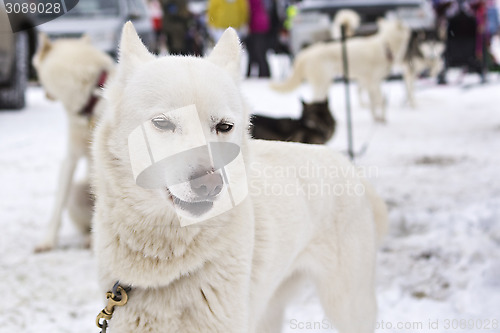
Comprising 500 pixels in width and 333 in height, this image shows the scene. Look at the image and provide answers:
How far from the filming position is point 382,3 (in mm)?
11164

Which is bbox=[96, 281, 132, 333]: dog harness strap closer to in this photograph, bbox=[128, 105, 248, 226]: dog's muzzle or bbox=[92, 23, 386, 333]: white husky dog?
bbox=[92, 23, 386, 333]: white husky dog

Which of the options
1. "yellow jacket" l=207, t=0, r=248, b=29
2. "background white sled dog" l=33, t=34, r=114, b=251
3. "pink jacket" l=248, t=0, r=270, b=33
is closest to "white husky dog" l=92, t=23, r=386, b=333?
"background white sled dog" l=33, t=34, r=114, b=251

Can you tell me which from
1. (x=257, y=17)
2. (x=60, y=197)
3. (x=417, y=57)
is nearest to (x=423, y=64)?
(x=417, y=57)

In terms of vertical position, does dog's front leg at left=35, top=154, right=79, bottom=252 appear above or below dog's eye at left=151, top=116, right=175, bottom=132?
below

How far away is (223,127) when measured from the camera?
4.31ft

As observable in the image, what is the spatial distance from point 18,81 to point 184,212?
8279mm

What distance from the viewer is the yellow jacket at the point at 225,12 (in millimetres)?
5258

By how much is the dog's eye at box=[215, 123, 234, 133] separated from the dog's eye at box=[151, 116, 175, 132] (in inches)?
4.6

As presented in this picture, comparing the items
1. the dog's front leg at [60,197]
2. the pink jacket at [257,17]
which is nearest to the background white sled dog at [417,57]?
the pink jacket at [257,17]

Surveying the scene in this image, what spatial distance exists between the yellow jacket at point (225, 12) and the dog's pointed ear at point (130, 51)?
12.3ft

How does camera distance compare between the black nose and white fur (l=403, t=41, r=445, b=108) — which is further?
white fur (l=403, t=41, r=445, b=108)

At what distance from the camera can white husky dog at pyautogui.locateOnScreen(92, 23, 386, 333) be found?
49.7 inches

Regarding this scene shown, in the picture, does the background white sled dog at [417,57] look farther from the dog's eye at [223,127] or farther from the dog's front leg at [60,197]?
A: the dog's eye at [223,127]

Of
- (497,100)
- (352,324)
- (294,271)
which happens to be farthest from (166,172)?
(497,100)
